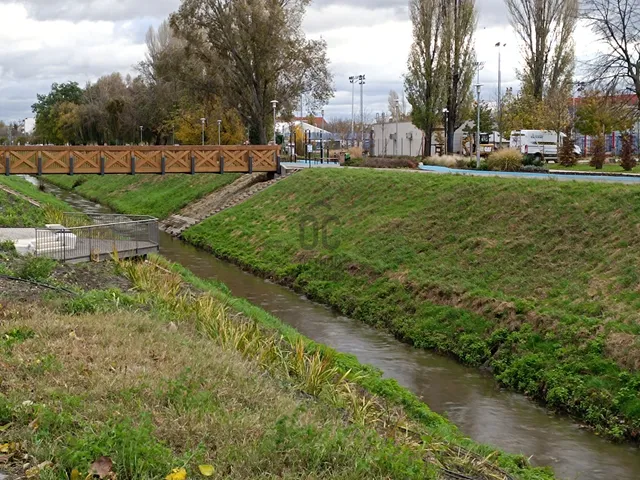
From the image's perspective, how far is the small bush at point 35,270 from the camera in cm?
1622

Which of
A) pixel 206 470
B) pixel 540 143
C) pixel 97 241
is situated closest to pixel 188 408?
pixel 206 470

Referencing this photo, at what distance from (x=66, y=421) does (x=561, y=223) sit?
57.4 ft

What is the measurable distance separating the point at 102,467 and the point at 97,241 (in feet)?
53.1

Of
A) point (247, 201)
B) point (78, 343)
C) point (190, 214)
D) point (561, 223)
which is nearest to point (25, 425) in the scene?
point (78, 343)

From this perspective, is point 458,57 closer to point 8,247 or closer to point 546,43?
point 546,43

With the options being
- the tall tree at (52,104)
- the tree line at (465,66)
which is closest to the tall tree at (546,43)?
the tree line at (465,66)

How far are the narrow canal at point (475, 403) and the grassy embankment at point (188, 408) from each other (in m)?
1.18

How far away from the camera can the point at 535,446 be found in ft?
42.1

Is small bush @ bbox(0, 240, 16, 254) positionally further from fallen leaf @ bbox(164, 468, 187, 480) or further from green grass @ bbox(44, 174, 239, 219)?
green grass @ bbox(44, 174, 239, 219)

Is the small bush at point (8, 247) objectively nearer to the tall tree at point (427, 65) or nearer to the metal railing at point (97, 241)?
the metal railing at point (97, 241)

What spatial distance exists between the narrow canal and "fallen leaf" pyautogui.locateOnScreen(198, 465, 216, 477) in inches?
262

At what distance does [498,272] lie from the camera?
69.4ft

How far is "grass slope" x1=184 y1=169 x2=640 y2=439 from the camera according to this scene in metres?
15.4

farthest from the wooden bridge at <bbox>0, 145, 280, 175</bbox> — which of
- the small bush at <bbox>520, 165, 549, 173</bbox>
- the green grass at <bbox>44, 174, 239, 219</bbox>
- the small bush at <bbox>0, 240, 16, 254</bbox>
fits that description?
the small bush at <bbox>0, 240, 16, 254</bbox>
